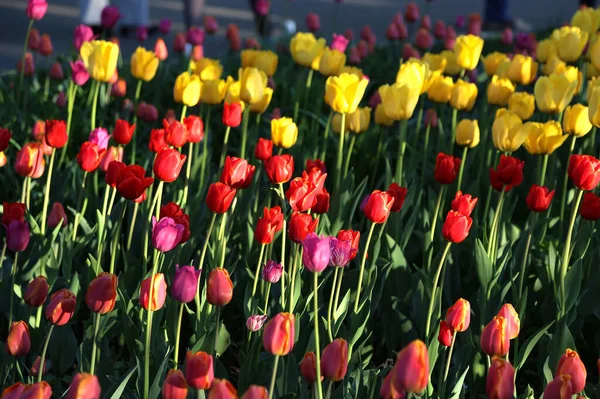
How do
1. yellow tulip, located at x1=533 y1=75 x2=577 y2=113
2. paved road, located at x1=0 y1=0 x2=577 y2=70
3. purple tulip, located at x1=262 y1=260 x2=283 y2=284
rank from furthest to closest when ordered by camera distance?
paved road, located at x1=0 y1=0 x2=577 y2=70 → yellow tulip, located at x1=533 y1=75 x2=577 y2=113 → purple tulip, located at x1=262 y1=260 x2=283 y2=284

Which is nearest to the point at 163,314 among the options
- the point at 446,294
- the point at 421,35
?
the point at 446,294

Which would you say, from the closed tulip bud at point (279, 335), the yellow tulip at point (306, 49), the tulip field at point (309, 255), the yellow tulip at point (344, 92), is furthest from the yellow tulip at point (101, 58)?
the closed tulip bud at point (279, 335)

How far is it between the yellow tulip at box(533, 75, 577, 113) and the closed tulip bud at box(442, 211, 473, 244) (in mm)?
908

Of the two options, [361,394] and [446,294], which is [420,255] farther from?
[361,394]

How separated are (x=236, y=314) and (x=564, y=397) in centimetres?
119

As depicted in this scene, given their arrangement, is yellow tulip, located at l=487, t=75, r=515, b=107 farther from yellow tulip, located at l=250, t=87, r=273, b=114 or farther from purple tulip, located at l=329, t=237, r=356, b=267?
purple tulip, located at l=329, t=237, r=356, b=267

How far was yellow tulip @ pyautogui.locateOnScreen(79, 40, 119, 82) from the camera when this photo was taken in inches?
113

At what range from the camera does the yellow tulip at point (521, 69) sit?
305cm

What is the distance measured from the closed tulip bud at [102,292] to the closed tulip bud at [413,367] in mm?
543

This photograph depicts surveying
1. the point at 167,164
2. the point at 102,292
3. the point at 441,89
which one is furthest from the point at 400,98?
the point at 102,292

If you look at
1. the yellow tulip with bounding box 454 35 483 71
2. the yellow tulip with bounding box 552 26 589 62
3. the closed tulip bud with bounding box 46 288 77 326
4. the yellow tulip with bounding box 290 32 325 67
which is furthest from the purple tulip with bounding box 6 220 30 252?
the yellow tulip with bounding box 552 26 589 62

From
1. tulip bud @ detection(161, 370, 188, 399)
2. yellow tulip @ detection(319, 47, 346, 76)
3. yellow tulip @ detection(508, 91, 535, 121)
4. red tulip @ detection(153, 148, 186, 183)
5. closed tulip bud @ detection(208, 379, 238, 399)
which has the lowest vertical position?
tulip bud @ detection(161, 370, 188, 399)

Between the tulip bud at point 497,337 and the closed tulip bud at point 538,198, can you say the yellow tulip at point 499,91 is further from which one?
the tulip bud at point 497,337

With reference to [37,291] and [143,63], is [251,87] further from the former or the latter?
[37,291]
